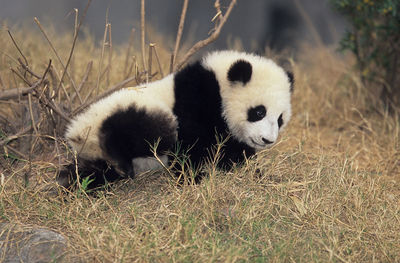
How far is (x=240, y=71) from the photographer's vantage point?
3.50m

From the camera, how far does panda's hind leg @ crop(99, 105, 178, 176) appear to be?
3311mm

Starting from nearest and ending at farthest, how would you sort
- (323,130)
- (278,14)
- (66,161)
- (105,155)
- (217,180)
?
(105,155) → (217,180) → (66,161) → (323,130) → (278,14)

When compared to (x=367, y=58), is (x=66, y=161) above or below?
above

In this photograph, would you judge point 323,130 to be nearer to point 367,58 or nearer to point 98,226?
point 367,58

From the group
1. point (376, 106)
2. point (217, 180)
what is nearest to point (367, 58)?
point (376, 106)

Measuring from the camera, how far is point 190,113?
3.52 m

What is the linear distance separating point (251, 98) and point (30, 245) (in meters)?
1.65

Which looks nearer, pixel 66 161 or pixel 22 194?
pixel 22 194

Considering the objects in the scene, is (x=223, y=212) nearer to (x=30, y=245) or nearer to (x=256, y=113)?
(x=256, y=113)

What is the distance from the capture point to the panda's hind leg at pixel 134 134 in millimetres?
3311

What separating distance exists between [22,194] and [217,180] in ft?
4.32

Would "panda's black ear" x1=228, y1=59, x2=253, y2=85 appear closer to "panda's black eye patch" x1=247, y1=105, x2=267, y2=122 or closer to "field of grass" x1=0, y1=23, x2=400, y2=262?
"panda's black eye patch" x1=247, y1=105, x2=267, y2=122

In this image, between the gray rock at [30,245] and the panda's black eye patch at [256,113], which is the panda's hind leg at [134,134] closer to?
the panda's black eye patch at [256,113]

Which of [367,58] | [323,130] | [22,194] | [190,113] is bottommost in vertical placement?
[323,130]
